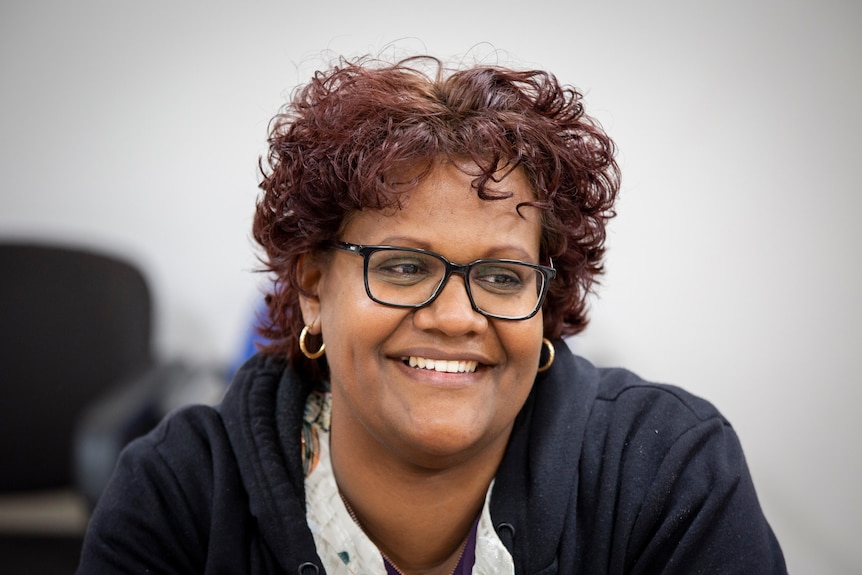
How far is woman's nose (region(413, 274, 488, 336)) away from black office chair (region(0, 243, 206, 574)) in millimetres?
1156

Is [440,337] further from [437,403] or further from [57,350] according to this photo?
[57,350]

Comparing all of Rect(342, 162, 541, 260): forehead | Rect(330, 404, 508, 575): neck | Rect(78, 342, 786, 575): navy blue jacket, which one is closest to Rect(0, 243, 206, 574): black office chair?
Rect(78, 342, 786, 575): navy blue jacket

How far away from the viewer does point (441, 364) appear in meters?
1.33

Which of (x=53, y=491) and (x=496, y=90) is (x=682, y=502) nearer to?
(x=496, y=90)

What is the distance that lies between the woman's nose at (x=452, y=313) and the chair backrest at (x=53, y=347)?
1408 millimetres

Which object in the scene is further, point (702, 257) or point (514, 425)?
point (702, 257)

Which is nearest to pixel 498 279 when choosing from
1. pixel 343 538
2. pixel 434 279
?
pixel 434 279

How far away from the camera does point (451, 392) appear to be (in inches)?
52.3

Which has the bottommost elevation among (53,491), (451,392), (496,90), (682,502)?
(53,491)

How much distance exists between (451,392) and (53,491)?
5.11ft

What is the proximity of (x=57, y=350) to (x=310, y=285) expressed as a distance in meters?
1.19

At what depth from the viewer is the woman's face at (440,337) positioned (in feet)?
4.27

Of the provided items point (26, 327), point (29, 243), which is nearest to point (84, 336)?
point (26, 327)

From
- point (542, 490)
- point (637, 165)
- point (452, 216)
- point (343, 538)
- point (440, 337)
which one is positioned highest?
point (637, 165)
